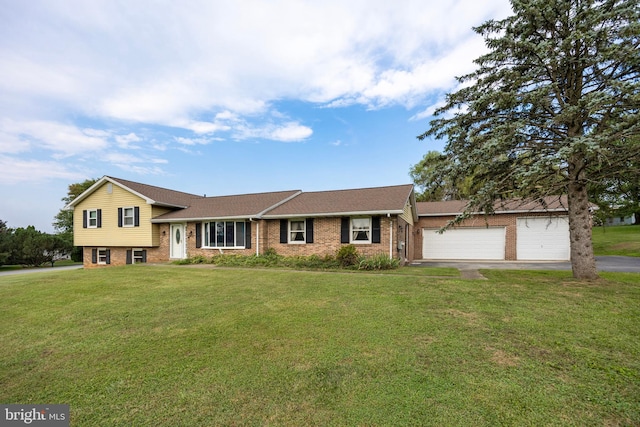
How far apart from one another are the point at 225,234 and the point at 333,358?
13.9 m

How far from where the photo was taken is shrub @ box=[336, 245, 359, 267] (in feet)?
43.4

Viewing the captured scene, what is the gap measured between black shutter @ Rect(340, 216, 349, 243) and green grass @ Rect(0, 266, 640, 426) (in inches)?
264

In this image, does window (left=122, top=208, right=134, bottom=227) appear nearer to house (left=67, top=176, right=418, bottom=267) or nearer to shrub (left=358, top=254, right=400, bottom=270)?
house (left=67, top=176, right=418, bottom=267)

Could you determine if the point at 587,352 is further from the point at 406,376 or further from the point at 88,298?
the point at 88,298

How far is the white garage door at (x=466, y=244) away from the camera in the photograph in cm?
1750

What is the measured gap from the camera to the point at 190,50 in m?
12.2

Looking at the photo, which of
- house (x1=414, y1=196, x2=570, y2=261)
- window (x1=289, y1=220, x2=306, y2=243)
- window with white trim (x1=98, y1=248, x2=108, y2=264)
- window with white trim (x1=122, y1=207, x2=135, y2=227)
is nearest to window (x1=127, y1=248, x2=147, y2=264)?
window with white trim (x1=122, y1=207, x2=135, y2=227)

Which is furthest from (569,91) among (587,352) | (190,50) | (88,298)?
(88,298)

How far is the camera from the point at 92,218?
2019cm

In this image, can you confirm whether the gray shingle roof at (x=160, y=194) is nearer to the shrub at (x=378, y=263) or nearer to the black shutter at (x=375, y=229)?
the black shutter at (x=375, y=229)

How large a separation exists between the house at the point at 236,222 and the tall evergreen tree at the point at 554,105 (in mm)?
4528

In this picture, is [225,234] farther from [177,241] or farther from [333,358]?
[333,358]

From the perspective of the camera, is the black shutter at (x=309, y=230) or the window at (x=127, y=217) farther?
the window at (x=127, y=217)

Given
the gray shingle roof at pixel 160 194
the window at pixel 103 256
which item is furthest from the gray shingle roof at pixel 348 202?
the window at pixel 103 256
